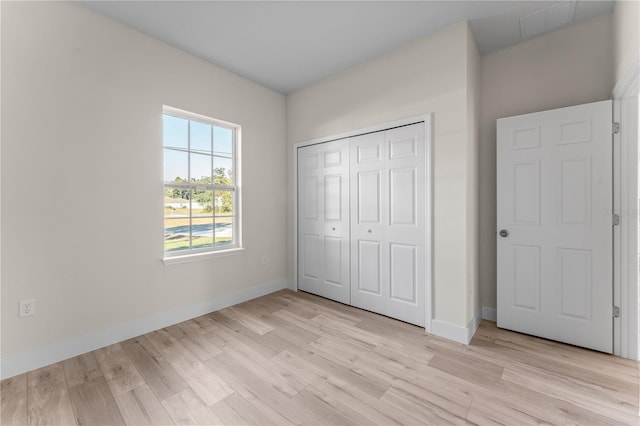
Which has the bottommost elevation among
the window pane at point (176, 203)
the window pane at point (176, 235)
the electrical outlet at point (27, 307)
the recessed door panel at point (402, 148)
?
the electrical outlet at point (27, 307)

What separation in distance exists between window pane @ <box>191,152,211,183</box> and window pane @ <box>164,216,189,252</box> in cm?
49

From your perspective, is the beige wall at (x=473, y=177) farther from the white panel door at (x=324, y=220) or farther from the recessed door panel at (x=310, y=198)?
the recessed door panel at (x=310, y=198)

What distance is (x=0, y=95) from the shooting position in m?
1.90

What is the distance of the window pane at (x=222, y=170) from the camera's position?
3264mm

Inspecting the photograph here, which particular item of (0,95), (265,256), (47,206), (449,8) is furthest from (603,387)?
(0,95)

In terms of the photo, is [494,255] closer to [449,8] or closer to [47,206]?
[449,8]

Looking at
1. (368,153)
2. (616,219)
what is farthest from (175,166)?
(616,219)

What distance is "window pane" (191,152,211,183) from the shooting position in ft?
10.0

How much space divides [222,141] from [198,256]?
1.40 metres

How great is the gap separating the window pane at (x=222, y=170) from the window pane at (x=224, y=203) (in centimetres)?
13

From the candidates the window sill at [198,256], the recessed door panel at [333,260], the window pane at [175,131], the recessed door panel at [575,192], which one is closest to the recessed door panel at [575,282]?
the recessed door panel at [575,192]

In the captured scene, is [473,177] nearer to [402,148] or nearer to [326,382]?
[402,148]

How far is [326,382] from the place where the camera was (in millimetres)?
1889

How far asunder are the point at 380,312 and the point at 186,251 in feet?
7.37
